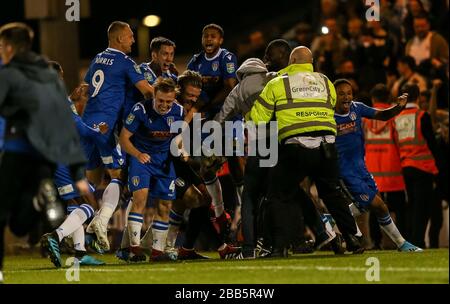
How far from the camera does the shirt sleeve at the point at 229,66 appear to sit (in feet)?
46.6

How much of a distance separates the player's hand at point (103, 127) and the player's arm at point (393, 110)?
9.45ft

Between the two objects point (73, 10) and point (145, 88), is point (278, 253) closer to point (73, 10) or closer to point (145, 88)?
point (145, 88)

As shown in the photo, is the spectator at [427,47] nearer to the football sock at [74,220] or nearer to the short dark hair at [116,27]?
the short dark hair at [116,27]

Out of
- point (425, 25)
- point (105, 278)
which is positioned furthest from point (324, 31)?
point (105, 278)

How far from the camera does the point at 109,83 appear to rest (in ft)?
44.4

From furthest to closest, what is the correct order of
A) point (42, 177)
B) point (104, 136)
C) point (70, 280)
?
point (104, 136)
point (70, 280)
point (42, 177)

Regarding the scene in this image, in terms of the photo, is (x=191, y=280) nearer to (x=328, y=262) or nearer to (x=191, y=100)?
(x=328, y=262)

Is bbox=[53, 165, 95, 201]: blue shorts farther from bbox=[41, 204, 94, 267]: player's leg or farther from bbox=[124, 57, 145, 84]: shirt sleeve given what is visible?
bbox=[124, 57, 145, 84]: shirt sleeve

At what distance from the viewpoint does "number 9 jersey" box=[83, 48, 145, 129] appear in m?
13.5

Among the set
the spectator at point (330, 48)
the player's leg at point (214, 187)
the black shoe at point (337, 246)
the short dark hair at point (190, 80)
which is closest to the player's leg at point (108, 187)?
the short dark hair at point (190, 80)

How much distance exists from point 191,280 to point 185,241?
3.40 m

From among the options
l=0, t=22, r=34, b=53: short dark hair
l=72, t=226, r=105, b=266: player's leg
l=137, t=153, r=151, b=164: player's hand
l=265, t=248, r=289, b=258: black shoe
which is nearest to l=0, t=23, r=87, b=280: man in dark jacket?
l=0, t=22, r=34, b=53: short dark hair

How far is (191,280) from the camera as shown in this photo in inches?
403

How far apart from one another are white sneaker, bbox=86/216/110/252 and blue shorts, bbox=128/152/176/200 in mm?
471
